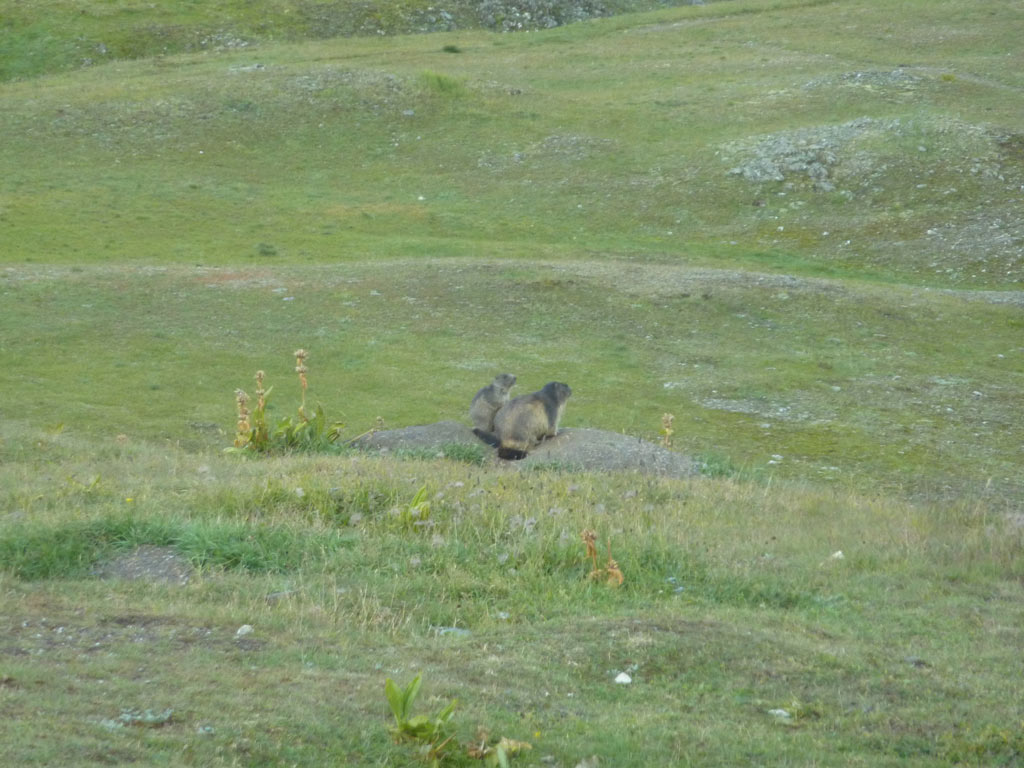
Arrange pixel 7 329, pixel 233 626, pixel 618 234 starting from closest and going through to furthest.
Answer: pixel 233 626 → pixel 7 329 → pixel 618 234

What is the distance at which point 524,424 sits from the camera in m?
15.3

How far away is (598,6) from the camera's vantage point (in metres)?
61.9

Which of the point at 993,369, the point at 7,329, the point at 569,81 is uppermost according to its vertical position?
the point at 569,81

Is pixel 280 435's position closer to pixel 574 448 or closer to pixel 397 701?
pixel 574 448

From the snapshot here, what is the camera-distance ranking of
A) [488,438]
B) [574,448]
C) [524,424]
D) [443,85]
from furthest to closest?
[443,85] < [488,438] < [524,424] < [574,448]

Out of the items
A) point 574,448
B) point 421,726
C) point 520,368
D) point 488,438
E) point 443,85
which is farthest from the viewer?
point 443,85

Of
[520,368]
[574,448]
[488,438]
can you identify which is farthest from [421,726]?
[520,368]

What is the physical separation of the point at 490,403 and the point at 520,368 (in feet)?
16.0

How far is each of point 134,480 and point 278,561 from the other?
3.40 m

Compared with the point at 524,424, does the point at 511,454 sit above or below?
below

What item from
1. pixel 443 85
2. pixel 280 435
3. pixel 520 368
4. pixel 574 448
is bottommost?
pixel 520 368

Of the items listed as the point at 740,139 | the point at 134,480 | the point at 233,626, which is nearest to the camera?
the point at 233,626

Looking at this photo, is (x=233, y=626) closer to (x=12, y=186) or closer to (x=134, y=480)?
(x=134, y=480)

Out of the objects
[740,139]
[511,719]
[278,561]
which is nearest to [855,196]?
[740,139]
